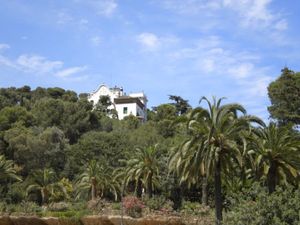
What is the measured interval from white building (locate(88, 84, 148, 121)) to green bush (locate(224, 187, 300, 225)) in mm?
96270

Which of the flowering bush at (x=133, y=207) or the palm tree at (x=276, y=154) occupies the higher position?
the palm tree at (x=276, y=154)

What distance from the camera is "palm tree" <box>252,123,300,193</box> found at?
33.4 m

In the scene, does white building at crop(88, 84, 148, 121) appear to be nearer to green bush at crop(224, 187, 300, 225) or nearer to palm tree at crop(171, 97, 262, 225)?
palm tree at crop(171, 97, 262, 225)

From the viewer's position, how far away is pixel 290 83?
60.9m

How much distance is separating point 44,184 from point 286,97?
30.4 meters

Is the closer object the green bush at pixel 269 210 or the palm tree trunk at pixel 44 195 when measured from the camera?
the green bush at pixel 269 210

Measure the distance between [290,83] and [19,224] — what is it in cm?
3736

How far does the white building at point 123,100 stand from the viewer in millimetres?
112438

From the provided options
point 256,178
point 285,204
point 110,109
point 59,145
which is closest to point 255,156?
point 256,178

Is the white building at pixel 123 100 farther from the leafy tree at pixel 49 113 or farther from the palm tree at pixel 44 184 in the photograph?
the palm tree at pixel 44 184

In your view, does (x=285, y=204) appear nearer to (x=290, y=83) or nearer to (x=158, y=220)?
(x=158, y=220)

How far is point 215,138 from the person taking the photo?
3041 centimetres

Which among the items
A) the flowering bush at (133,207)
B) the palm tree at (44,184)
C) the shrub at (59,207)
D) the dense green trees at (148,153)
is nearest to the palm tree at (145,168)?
the dense green trees at (148,153)

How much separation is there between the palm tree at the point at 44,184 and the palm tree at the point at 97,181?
3.23m
